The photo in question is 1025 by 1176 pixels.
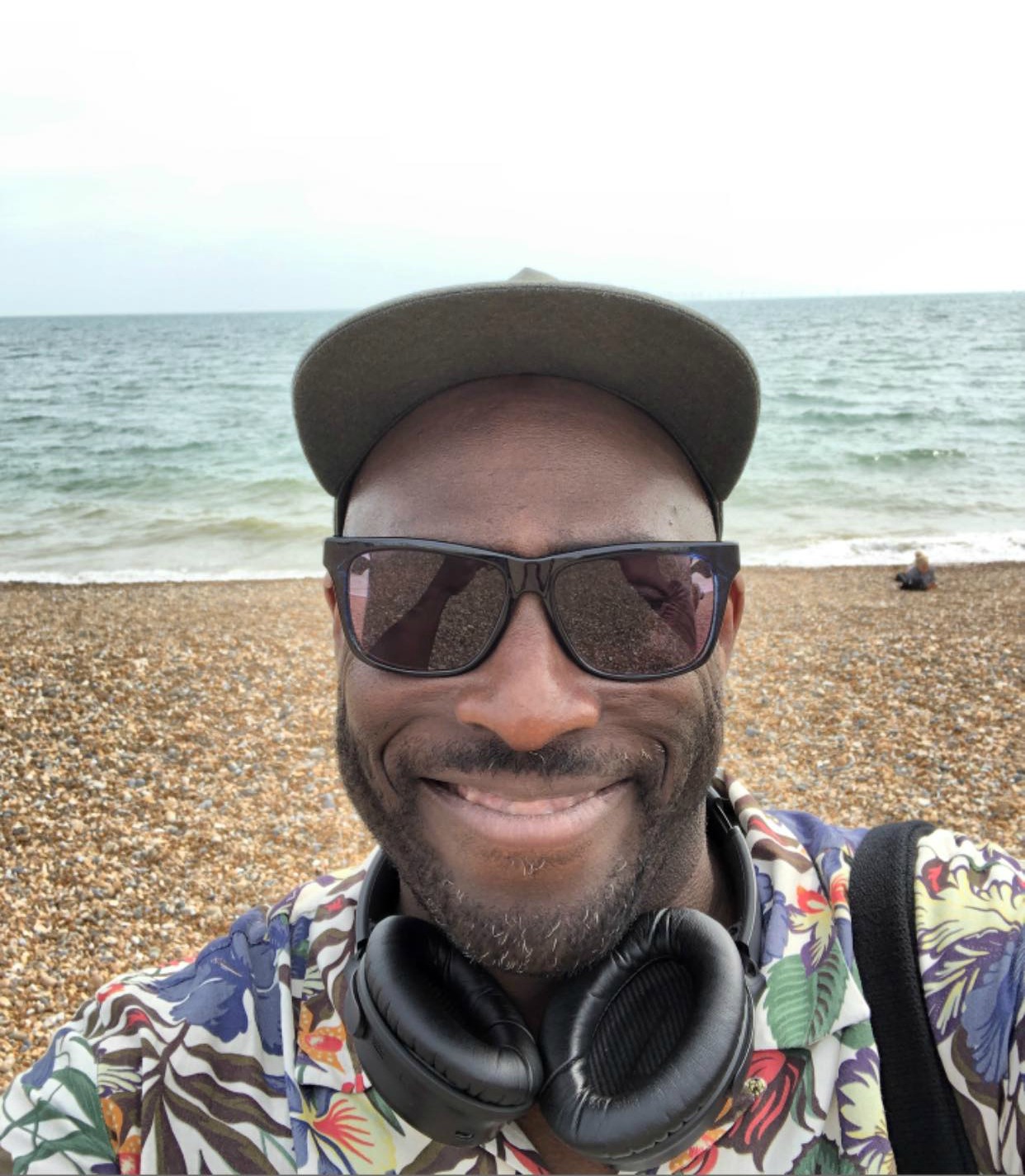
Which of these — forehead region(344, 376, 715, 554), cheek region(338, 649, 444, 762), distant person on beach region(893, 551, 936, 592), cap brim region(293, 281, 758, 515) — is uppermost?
cap brim region(293, 281, 758, 515)

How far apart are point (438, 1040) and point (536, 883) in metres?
0.34

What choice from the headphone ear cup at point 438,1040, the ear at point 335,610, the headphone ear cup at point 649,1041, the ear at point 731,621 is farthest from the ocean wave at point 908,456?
the headphone ear cup at point 438,1040

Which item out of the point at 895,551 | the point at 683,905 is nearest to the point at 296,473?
the point at 895,551

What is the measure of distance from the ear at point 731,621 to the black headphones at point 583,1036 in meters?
0.53

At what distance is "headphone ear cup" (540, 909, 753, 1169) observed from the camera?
1.35 metres

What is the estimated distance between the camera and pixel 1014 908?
5.16ft

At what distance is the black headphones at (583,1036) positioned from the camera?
137cm

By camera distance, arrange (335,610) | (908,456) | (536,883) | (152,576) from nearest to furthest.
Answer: (536,883)
(335,610)
(152,576)
(908,456)

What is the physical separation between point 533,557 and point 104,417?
35.8 m

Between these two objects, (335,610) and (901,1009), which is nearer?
(901,1009)

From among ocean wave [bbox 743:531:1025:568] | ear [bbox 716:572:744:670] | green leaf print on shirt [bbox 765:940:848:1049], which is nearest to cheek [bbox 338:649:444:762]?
ear [bbox 716:572:744:670]

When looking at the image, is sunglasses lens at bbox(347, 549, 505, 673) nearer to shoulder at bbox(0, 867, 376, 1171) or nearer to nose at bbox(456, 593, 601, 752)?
nose at bbox(456, 593, 601, 752)

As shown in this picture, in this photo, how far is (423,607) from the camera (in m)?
1.75

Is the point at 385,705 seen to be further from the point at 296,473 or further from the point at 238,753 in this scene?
the point at 296,473
